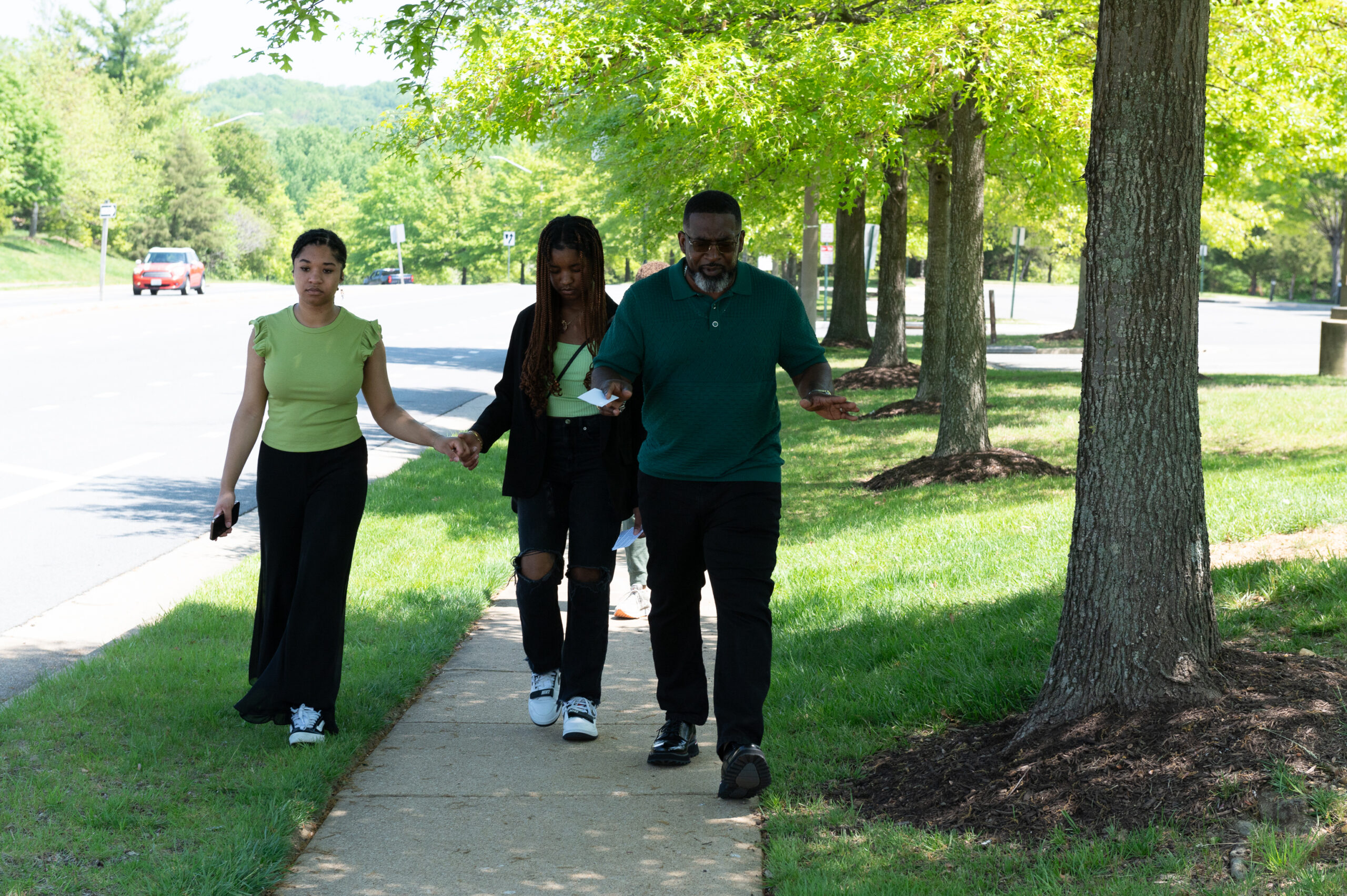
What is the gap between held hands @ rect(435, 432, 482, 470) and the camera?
4906mm

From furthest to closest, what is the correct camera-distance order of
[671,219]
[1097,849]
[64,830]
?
1. [671,219]
2. [64,830]
3. [1097,849]

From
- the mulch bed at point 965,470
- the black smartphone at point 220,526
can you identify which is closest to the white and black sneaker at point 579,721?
the black smartphone at point 220,526

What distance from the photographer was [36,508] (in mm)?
9656

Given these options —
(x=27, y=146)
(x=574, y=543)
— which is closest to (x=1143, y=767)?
(x=574, y=543)

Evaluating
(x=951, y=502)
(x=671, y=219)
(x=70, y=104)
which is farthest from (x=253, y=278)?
(x=951, y=502)

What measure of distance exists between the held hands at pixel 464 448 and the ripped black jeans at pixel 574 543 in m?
0.26

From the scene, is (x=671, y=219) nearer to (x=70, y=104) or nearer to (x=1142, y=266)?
(x=1142, y=266)

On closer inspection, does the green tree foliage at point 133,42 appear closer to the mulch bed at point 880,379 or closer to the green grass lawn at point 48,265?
the green grass lawn at point 48,265

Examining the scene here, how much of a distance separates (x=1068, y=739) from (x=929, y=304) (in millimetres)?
12318

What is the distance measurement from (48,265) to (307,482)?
60.4 metres

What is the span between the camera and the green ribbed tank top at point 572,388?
4.90 meters

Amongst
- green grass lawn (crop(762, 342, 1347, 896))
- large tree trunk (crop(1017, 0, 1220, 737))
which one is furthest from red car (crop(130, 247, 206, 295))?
large tree trunk (crop(1017, 0, 1220, 737))

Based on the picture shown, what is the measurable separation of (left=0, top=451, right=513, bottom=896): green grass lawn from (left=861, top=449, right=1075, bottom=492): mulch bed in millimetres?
3993

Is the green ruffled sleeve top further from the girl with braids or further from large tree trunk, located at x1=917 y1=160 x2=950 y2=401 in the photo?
large tree trunk, located at x1=917 y1=160 x2=950 y2=401
